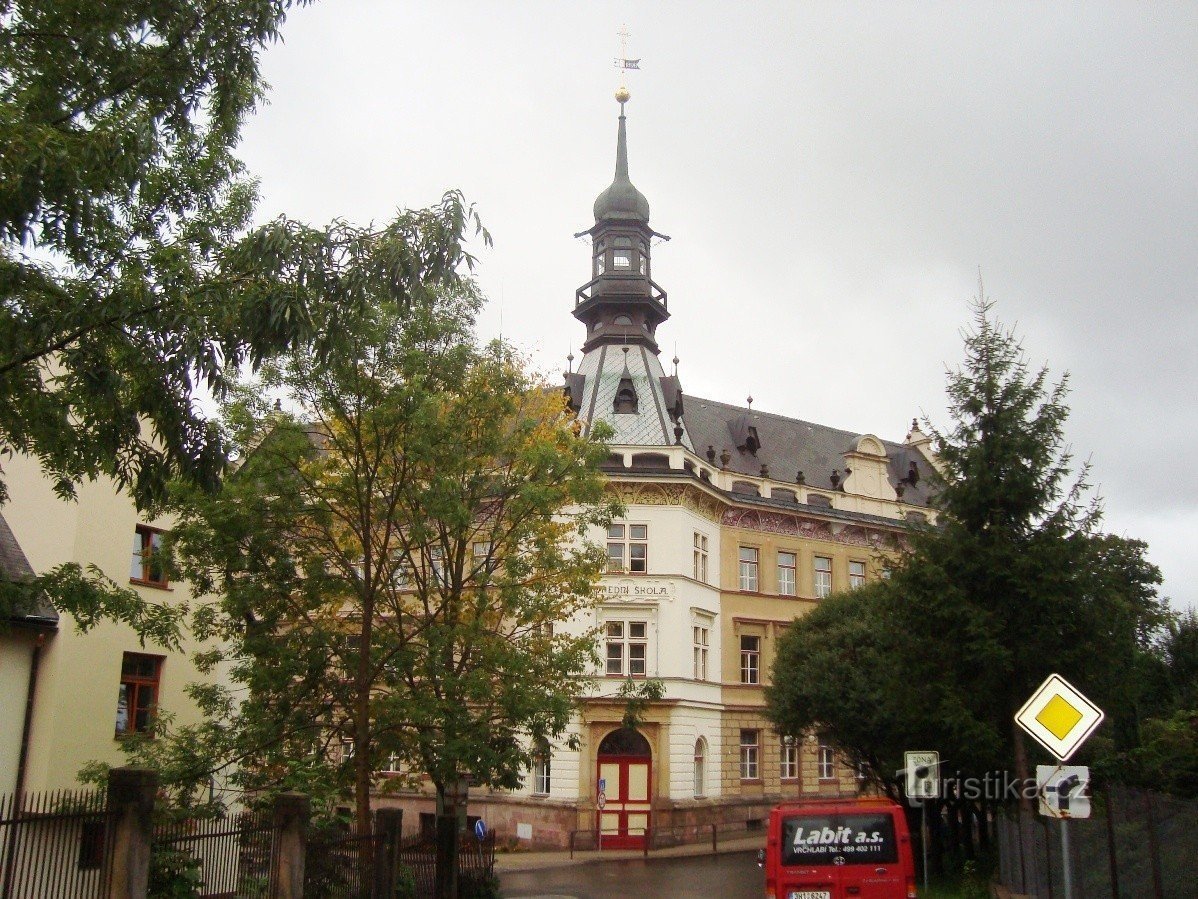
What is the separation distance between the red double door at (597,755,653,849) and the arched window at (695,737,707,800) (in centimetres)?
219

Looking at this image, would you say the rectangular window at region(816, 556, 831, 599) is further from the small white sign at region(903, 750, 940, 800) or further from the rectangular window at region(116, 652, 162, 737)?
the rectangular window at region(116, 652, 162, 737)

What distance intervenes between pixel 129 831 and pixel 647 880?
60.0ft

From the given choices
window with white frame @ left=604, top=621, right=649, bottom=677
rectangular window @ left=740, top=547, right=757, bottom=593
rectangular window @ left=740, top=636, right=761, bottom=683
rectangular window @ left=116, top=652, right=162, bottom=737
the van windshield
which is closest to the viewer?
the van windshield

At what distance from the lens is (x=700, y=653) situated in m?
39.4

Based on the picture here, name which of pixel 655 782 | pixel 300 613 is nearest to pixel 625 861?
pixel 655 782

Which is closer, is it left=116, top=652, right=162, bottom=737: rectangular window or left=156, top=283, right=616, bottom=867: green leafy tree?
left=156, top=283, right=616, bottom=867: green leafy tree

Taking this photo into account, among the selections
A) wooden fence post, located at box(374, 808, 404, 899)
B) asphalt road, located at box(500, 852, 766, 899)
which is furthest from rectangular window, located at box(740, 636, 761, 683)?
wooden fence post, located at box(374, 808, 404, 899)

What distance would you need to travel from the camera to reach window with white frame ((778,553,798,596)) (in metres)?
43.8

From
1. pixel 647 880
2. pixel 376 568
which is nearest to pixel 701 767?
pixel 647 880

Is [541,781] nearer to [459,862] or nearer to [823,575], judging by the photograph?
[823,575]

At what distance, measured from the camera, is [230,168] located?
11.6 metres

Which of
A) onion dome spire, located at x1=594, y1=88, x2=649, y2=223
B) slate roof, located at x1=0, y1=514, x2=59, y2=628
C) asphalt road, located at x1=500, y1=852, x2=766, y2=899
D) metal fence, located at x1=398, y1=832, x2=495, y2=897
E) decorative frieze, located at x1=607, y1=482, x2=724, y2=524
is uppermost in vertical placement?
onion dome spire, located at x1=594, y1=88, x2=649, y2=223

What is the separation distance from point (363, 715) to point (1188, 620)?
95.8 ft

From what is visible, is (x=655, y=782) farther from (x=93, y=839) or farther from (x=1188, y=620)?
(x=93, y=839)
